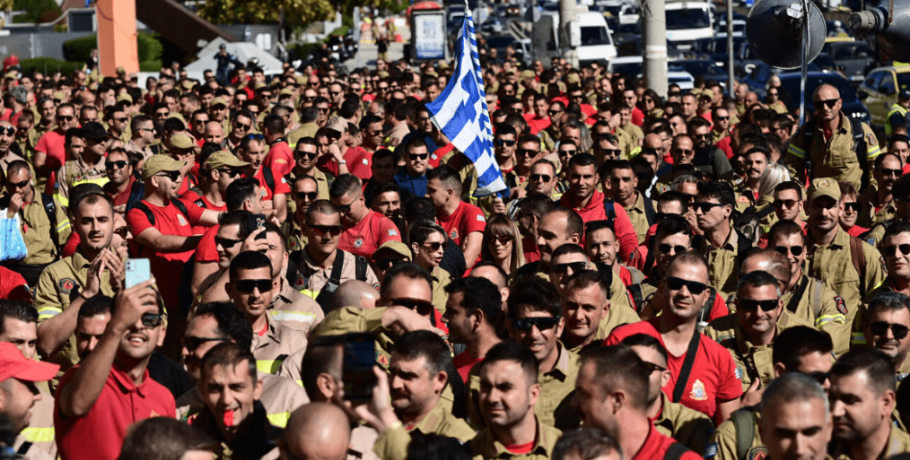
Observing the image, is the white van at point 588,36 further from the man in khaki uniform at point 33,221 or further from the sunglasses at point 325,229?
the sunglasses at point 325,229

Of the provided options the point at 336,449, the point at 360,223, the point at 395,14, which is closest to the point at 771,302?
the point at 336,449

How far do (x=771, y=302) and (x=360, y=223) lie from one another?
3699 mm

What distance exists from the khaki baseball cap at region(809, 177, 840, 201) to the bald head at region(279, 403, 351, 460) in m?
5.45

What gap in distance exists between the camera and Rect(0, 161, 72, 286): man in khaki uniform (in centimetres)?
972

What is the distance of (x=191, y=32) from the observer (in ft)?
169

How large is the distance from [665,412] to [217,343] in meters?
2.18

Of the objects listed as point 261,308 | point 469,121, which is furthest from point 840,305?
point 469,121

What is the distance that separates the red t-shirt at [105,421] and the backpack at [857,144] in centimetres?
826

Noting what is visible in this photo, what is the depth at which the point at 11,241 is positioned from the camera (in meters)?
9.42

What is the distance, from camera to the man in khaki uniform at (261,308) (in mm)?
6621

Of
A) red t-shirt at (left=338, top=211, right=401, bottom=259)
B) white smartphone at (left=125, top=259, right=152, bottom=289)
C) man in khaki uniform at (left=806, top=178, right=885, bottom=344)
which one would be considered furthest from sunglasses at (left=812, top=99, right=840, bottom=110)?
white smartphone at (left=125, top=259, right=152, bottom=289)

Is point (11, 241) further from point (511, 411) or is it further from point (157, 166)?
point (511, 411)

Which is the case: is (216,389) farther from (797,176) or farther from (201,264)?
(797,176)

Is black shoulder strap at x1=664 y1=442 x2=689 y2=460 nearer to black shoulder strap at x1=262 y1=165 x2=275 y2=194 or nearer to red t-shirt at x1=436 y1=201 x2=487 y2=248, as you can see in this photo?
red t-shirt at x1=436 y1=201 x2=487 y2=248
